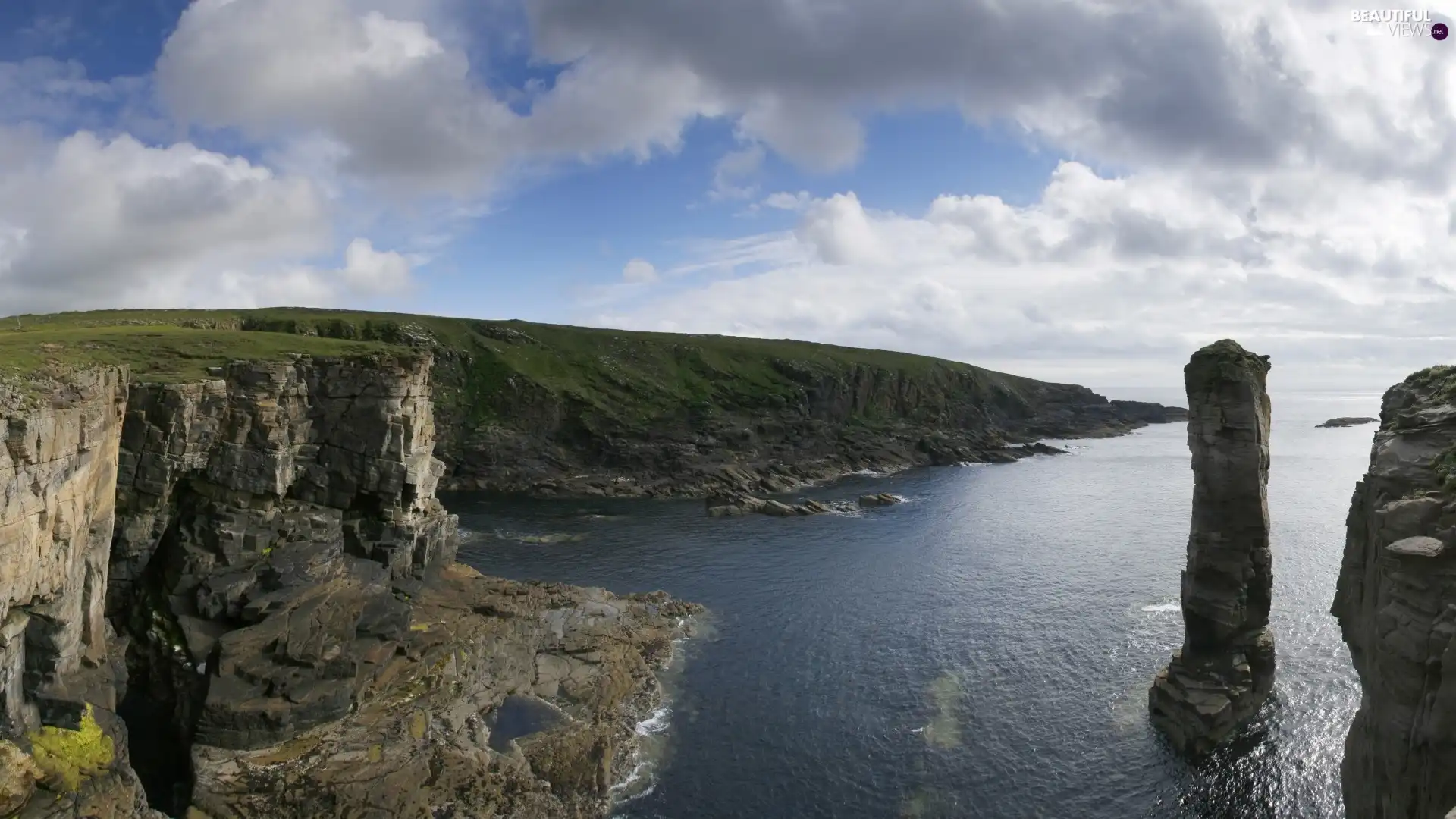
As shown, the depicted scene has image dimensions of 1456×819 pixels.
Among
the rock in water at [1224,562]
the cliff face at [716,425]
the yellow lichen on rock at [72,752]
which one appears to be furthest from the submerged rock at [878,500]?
the yellow lichen on rock at [72,752]

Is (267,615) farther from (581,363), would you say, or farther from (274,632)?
(581,363)

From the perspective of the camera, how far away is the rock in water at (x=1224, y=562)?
3622 centimetres

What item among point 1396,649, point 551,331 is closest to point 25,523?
point 1396,649

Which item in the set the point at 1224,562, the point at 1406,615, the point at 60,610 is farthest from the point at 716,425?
the point at 1406,615

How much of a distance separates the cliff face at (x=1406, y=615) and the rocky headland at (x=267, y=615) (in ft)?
89.2

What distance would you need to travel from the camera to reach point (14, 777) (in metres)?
24.0

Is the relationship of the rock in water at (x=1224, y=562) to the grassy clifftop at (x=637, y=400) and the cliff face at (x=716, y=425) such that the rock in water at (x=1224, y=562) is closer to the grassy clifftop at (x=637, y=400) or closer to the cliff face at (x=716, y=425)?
the cliff face at (x=716, y=425)

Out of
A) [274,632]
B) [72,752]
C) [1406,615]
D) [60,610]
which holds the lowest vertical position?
[72,752]

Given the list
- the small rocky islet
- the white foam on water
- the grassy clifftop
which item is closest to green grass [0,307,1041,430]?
the grassy clifftop

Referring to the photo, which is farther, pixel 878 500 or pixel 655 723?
pixel 878 500

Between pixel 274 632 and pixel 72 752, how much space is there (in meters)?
9.26

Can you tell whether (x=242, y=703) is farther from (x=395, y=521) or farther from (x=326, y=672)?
(x=395, y=521)

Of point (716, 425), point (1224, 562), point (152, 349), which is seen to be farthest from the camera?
point (716, 425)

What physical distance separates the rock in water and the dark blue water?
1699mm
